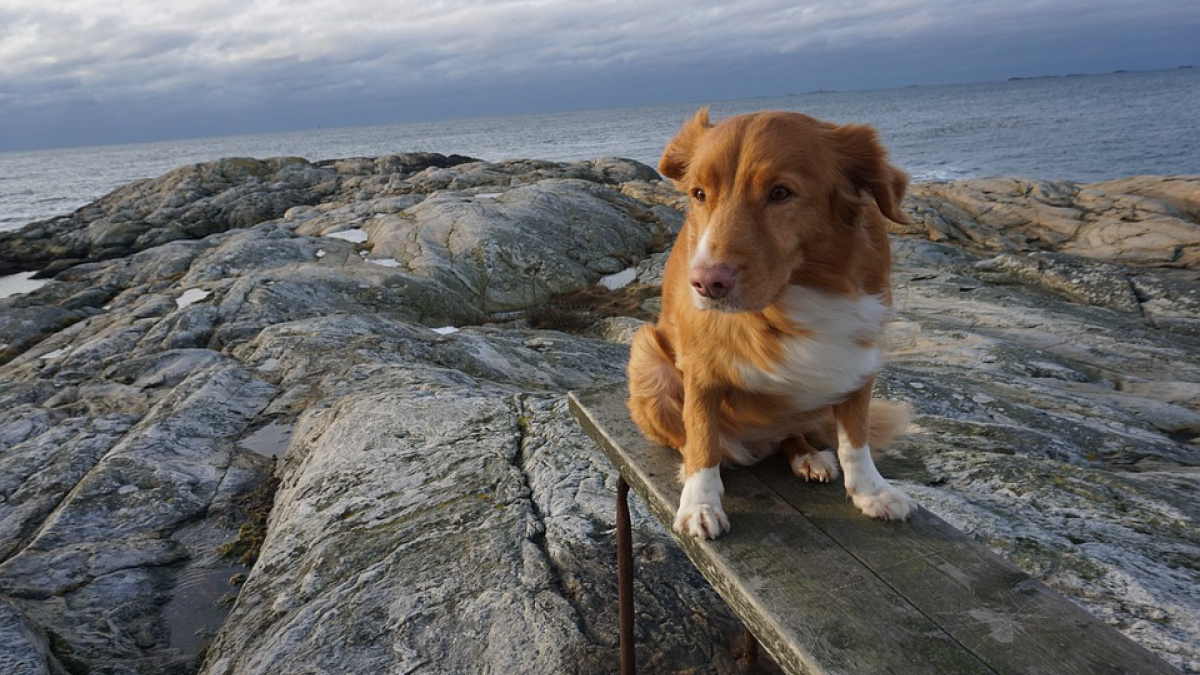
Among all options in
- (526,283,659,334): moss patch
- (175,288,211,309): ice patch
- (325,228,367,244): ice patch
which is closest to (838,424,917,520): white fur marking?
(526,283,659,334): moss patch

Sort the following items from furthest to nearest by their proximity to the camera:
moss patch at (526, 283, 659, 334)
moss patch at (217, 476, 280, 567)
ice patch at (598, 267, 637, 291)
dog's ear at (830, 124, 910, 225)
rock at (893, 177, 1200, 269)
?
rock at (893, 177, 1200, 269) < ice patch at (598, 267, 637, 291) < moss patch at (526, 283, 659, 334) < moss patch at (217, 476, 280, 567) < dog's ear at (830, 124, 910, 225)

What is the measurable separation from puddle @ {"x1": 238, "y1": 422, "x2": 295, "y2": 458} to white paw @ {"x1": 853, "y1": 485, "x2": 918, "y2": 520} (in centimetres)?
600

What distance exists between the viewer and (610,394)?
13.5ft

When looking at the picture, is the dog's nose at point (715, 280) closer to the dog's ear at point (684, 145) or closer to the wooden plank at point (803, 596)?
the dog's ear at point (684, 145)

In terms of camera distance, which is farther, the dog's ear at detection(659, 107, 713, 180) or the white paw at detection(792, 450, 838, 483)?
the white paw at detection(792, 450, 838, 483)

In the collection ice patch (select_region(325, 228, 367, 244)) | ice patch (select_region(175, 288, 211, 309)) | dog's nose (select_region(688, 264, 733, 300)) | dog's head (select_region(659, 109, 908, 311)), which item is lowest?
ice patch (select_region(175, 288, 211, 309))

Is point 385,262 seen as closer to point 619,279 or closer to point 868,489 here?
point 619,279

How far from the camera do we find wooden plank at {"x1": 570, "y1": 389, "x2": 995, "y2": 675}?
1922 millimetres

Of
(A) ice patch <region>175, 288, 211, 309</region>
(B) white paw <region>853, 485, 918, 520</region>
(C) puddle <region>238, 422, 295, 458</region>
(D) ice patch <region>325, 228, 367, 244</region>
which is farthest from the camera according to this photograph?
(D) ice patch <region>325, 228, 367, 244</region>

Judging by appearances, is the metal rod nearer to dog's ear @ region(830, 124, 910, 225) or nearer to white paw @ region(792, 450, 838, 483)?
white paw @ region(792, 450, 838, 483)

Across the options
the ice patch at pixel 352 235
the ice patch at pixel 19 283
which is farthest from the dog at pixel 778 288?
the ice patch at pixel 19 283

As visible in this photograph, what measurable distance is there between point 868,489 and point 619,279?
54.4 ft

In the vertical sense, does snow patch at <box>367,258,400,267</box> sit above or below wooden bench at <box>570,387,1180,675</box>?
below

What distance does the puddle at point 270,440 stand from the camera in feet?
22.9
